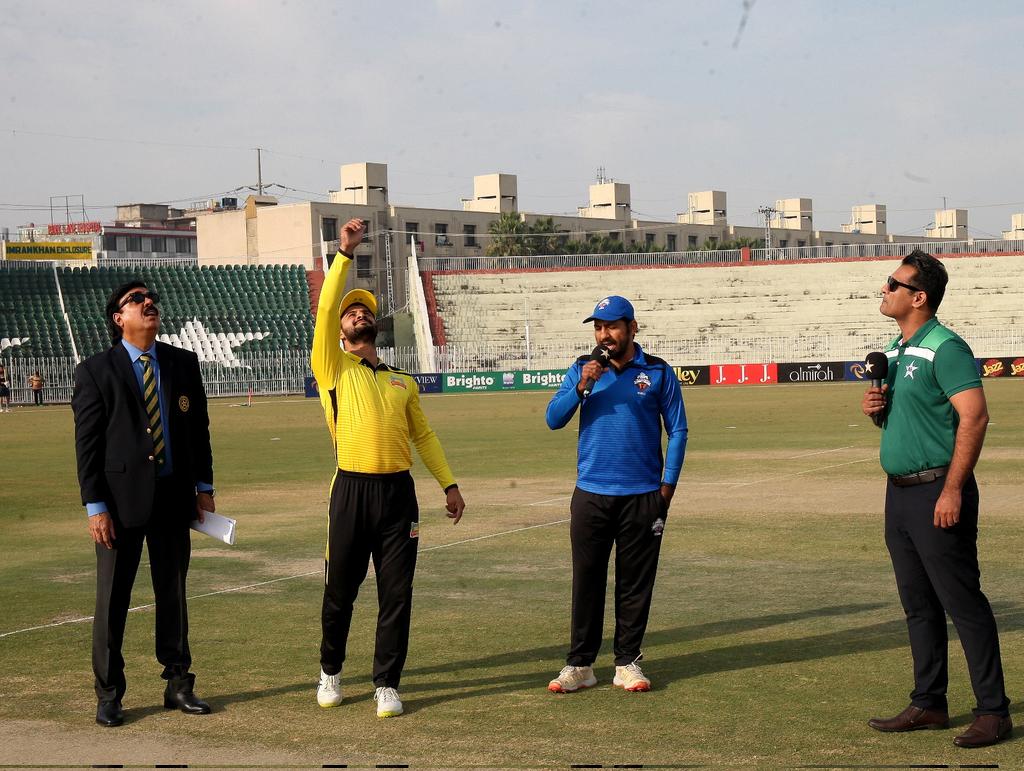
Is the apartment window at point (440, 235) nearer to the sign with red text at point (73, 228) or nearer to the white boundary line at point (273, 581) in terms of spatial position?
the sign with red text at point (73, 228)

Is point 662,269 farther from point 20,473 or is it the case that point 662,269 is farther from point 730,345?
point 20,473

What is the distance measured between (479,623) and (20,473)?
46.0 feet

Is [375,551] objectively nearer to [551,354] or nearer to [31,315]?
[31,315]

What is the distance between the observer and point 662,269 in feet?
220

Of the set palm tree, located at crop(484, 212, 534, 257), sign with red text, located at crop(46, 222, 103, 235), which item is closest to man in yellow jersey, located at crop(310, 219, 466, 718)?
palm tree, located at crop(484, 212, 534, 257)

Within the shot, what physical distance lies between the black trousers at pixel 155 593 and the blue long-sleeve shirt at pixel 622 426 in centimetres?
200

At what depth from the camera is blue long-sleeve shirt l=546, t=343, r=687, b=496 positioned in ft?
22.1

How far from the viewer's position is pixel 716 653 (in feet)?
24.2

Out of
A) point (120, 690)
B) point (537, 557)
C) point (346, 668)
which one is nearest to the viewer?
point (120, 690)

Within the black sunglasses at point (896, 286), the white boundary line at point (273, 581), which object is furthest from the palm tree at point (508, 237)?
the black sunglasses at point (896, 286)

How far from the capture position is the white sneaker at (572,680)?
6504 mm

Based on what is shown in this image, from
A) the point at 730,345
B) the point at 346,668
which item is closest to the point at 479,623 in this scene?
the point at 346,668

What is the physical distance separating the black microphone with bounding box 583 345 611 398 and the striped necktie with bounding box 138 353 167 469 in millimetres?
2120

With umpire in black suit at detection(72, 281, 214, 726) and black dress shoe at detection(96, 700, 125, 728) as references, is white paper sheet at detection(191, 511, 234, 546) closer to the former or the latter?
umpire in black suit at detection(72, 281, 214, 726)
